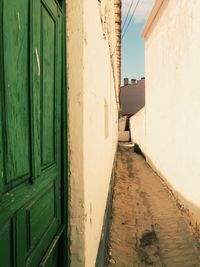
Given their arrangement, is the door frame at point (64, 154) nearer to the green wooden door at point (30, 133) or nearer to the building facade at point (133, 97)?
the green wooden door at point (30, 133)

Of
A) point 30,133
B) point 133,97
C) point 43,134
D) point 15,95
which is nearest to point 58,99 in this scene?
point 43,134

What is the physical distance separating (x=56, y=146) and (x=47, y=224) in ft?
1.41

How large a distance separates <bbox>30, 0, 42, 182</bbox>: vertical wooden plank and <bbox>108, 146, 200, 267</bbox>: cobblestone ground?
2.68 meters

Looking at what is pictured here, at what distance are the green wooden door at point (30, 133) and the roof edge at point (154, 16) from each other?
6.78m

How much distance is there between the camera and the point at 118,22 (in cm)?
838

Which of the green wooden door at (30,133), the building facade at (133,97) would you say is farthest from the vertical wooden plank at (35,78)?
the building facade at (133,97)

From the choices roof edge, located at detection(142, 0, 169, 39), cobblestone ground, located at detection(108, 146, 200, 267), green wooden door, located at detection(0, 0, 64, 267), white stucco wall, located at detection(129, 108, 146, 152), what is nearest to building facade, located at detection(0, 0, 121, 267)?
green wooden door, located at detection(0, 0, 64, 267)

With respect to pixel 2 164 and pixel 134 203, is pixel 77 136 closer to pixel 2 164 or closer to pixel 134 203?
pixel 2 164

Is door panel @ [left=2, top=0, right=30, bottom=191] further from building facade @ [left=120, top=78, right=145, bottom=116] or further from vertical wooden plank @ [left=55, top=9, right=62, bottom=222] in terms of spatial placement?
building facade @ [left=120, top=78, right=145, bottom=116]

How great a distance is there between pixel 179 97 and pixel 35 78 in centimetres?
519

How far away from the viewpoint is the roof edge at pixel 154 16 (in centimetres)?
806

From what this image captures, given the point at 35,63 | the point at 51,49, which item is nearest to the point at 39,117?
the point at 35,63

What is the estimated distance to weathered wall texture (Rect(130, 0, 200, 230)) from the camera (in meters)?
5.00

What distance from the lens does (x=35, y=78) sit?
1359 mm
